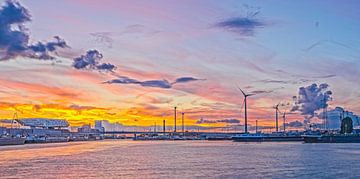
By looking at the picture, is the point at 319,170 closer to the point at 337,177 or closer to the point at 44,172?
the point at 337,177

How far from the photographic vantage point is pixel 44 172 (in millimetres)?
71312

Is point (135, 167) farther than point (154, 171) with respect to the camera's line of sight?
Yes

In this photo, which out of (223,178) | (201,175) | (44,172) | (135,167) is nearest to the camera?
(223,178)

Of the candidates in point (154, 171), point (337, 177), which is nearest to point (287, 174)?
point (337, 177)

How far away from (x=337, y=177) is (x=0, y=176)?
1544 inches

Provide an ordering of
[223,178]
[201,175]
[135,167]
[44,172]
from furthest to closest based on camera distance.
Result: [135,167], [44,172], [201,175], [223,178]

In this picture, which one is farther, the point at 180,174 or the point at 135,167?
the point at 135,167

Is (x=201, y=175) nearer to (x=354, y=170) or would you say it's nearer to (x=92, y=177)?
(x=92, y=177)

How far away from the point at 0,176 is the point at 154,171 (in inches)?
761

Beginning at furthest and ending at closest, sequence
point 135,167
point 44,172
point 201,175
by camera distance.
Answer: point 135,167
point 44,172
point 201,175

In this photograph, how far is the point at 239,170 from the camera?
236 ft

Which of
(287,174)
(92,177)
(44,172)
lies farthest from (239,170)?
(44,172)

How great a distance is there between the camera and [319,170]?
72312 mm

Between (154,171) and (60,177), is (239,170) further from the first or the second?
(60,177)
